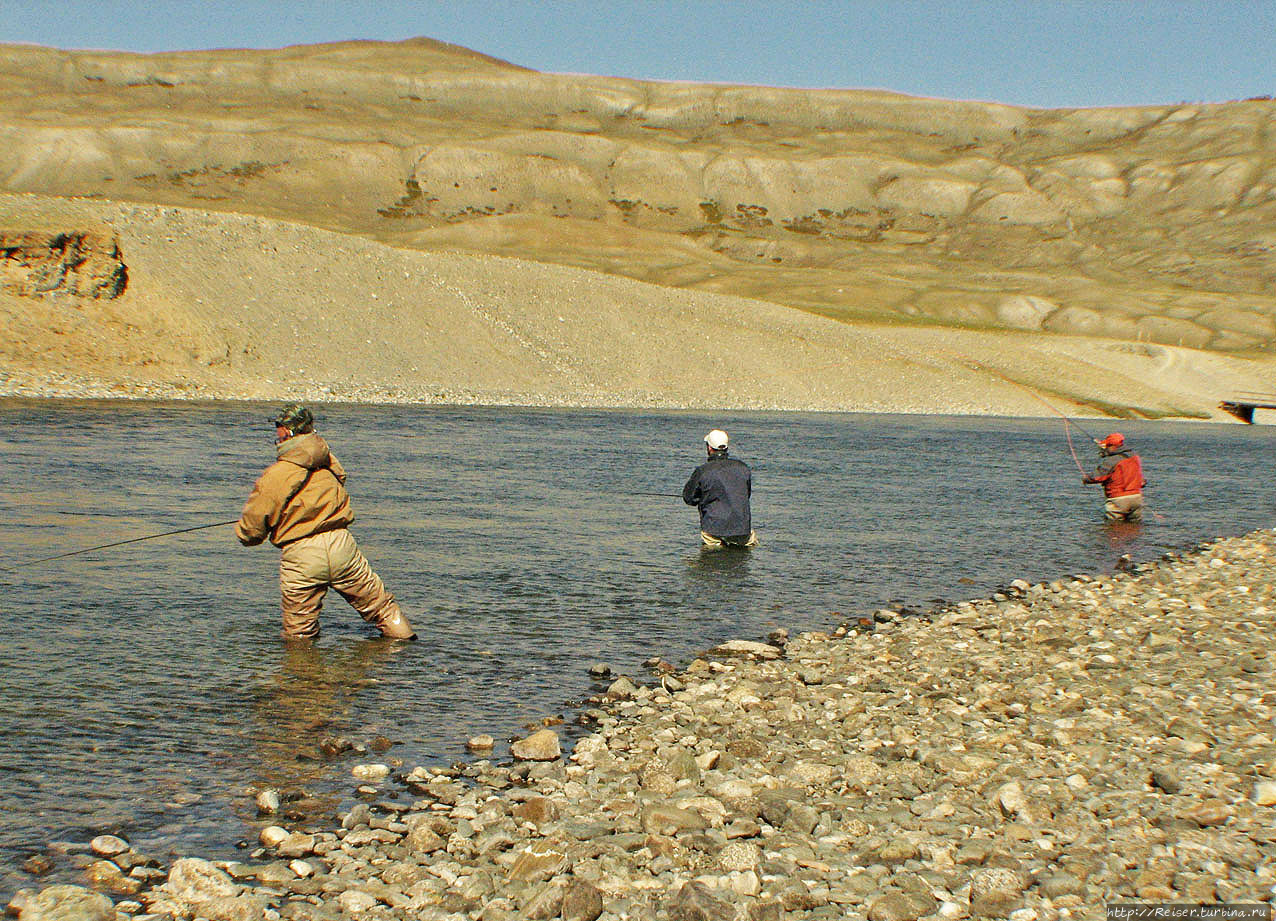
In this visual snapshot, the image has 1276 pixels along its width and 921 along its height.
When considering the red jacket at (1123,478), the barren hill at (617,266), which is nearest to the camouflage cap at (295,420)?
the red jacket at (1123,478)

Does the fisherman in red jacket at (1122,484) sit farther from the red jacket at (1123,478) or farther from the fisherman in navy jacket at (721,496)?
the fisherman in navy jacket at (721,496)

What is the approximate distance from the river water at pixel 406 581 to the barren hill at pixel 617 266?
17.4m

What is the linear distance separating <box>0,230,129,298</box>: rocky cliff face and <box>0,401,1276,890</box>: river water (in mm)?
16074

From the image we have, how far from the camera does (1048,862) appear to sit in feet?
19.6

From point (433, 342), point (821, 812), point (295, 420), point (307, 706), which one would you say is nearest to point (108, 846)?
point (307, 706)

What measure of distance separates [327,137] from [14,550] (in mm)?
173038

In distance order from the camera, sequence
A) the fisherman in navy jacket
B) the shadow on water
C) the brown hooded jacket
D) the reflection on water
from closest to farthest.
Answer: the reflection on water → the brown hooded jacket → the shadow on water → the fisherman in navy jacket

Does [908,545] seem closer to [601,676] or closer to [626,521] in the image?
[626,521]

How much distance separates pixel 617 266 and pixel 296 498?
11735 cm

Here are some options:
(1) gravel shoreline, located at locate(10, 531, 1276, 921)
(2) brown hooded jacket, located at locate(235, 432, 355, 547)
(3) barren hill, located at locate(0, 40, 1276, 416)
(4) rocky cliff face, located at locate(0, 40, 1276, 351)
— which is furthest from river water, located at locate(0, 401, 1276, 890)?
(4) rocky cliff face, located at locate(0, 40, 1276, 351)

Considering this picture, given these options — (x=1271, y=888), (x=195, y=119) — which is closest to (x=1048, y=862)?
(x=1271, y=888)

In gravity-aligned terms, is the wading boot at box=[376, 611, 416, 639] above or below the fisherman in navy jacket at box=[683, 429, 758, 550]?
below

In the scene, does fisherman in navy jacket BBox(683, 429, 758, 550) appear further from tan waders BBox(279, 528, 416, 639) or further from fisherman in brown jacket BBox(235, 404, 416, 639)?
fisherman in brown jacket BBox(235, 404, 416, 639)

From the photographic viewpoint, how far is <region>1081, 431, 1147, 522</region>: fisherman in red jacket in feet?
68.1
